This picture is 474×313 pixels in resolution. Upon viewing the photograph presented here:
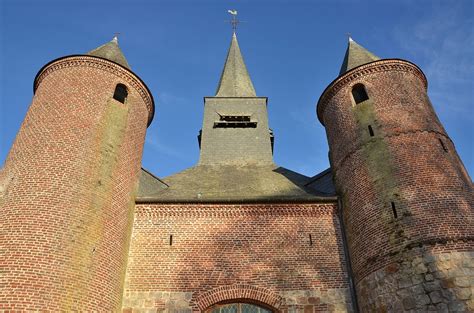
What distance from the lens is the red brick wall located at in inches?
377

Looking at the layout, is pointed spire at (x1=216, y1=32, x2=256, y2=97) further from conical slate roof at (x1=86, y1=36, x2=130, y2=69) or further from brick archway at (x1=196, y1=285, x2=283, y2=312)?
brick archway at (x1=196, y1=285, x2=283, y2=312)

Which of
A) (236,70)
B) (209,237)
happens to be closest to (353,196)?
(209,237)

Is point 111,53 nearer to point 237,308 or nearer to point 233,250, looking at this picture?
point 233,250

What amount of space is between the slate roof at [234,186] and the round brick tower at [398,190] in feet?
4.27

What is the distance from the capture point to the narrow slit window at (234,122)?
57.3 ft

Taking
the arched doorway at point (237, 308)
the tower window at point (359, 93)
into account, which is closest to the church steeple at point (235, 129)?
the tower window at point (359, 93)

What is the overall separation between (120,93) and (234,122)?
6.13m

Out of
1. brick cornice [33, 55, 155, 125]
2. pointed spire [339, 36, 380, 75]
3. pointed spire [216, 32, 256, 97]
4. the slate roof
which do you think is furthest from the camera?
pointed spire [216, 32, 256, 97]

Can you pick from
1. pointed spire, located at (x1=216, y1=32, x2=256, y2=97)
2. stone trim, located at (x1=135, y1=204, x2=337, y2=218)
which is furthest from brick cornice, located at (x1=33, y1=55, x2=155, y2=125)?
pointed spire, located at (x1=216, y1=32, x2=256, y2=97)

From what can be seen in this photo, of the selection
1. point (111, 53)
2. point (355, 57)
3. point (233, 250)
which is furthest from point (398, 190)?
point (111, 53)

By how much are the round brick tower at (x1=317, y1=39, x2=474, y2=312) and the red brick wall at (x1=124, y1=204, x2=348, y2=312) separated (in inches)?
29.5

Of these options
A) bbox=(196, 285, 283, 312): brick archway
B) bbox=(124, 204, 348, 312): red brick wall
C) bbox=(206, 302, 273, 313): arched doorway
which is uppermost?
bbox=(124, 204, 348, 312): red brick wall

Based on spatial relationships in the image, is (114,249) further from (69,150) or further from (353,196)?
(353,196)

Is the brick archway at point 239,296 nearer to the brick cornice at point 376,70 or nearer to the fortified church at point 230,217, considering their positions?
the fortified church at point 230,217
